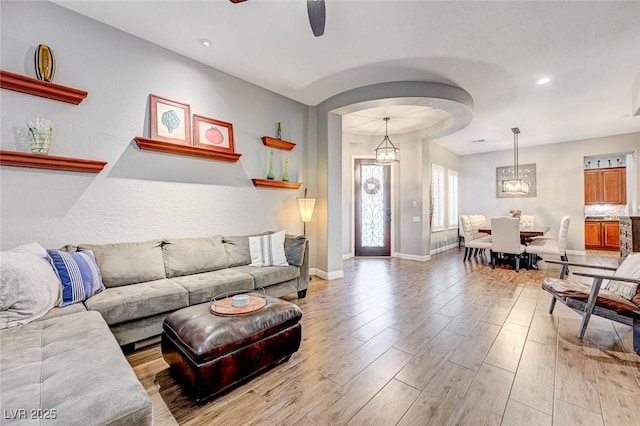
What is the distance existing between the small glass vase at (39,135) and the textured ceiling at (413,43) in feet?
3.80

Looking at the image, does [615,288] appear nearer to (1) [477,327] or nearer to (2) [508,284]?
(1) [477,327]

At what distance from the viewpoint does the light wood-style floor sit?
63.3 inches

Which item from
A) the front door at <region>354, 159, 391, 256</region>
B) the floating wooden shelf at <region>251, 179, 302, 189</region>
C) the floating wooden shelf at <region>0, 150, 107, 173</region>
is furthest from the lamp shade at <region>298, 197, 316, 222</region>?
the floating wooden shelf at <region>0, 150, 107, 173</region>

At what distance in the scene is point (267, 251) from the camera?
356 centimetres

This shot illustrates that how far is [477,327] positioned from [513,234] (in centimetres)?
309

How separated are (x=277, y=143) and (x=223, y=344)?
3.15 meters

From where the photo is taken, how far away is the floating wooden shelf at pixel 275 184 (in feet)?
13.2

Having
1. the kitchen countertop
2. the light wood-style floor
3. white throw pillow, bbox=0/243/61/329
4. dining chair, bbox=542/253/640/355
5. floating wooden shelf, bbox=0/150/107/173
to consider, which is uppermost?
floating wooden shelf, bbox=0/150/107/173

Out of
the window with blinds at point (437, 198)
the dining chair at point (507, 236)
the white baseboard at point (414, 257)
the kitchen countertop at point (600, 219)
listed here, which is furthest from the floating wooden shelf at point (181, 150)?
the kitchen countertop at point (600, 219)

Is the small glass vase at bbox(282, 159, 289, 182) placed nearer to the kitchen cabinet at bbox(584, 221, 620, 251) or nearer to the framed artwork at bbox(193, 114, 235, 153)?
the framed artwork at bbox(193, 114, 235, 153)

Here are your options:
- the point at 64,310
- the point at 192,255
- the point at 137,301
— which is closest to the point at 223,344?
the point at 137,301

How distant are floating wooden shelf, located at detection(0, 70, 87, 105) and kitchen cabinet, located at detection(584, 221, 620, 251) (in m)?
11.0

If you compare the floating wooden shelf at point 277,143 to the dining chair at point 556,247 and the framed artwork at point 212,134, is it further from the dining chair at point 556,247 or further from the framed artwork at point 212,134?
the dining chair at point 556,247

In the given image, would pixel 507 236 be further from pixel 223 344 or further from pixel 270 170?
pixel 223 344
